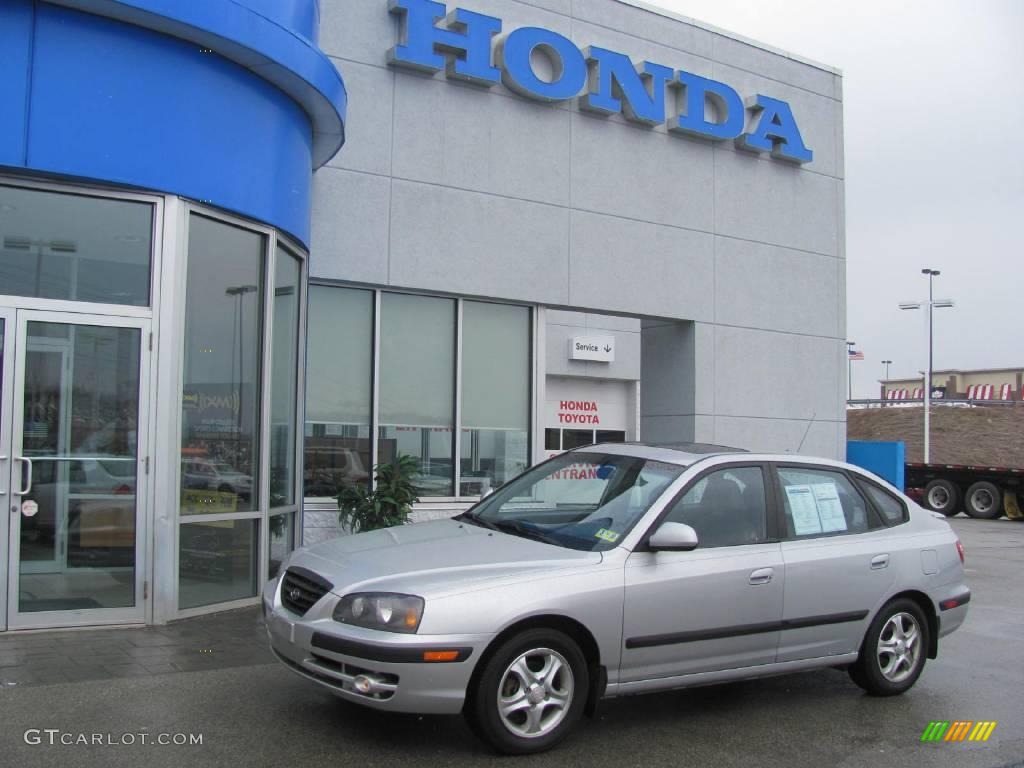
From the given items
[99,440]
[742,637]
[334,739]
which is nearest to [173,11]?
[99,440]

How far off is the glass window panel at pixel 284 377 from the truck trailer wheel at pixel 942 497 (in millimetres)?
22024

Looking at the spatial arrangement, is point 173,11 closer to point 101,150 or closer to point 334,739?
point 101,150

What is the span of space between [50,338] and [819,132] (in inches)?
464

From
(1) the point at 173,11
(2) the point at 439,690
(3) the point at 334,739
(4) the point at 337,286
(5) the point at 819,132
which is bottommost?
(3) the point at 334,739

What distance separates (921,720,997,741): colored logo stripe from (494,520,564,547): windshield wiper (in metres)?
2.34

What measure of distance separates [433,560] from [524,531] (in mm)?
768

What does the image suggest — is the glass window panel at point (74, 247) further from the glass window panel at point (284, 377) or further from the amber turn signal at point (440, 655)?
the amber turn signal at point (440, 655)

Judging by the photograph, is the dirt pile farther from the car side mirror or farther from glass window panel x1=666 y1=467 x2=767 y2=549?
the car side mirror

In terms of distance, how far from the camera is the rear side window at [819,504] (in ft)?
20.1

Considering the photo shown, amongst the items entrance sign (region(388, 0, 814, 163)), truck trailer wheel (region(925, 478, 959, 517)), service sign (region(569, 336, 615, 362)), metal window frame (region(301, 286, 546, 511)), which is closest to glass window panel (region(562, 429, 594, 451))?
service sign (region(569, 336, 615, 362))

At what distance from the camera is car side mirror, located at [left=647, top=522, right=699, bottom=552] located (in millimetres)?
5258

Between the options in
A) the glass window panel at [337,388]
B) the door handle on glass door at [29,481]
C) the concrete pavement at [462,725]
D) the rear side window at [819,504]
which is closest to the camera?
the concrete pavement at [462,725]

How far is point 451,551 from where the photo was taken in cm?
532

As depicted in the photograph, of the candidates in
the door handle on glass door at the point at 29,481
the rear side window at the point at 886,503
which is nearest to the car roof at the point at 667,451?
the rear side window at the point at 886,503
